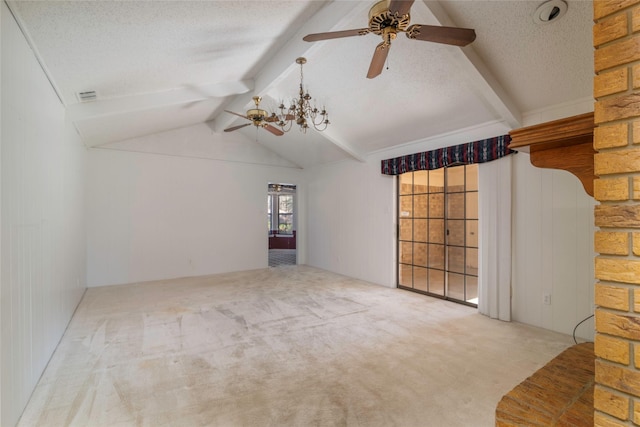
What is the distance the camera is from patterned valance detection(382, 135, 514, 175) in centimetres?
357

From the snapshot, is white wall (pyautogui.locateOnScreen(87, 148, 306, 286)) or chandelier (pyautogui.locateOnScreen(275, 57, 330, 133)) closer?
chandelier (pyautogui.locateOnScreen(275, 57, 330, 133))

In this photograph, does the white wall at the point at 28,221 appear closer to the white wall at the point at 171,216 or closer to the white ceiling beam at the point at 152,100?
the white ceiling beam at the point at 152,100

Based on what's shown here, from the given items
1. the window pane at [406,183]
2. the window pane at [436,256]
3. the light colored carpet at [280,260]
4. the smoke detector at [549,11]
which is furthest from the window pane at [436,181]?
the light colored carpet at [280,260]

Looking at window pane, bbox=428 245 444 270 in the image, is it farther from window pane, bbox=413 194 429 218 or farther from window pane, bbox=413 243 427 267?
window pane, bbox=413 194 429 218

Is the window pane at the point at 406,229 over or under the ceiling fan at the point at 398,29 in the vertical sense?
under

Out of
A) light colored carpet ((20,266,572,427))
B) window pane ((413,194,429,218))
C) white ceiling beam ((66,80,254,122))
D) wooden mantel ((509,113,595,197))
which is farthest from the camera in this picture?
window pane ((413,194,429,218))

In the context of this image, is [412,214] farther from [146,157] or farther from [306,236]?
[146,157]

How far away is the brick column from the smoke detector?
1.86 m

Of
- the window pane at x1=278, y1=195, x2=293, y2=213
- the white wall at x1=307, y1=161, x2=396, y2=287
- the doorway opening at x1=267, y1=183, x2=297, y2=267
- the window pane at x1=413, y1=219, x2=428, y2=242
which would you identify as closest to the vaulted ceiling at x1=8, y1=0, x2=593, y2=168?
the white wall at x1=307, y1=161, x2=396, y2=287

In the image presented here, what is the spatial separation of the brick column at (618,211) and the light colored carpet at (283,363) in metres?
1.35

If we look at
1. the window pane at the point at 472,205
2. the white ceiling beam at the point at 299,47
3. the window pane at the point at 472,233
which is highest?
the white ceiling beam at the point at 299,47

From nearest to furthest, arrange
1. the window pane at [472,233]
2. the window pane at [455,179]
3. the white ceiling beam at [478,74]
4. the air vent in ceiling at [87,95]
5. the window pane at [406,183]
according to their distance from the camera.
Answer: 1. the white ceiling beam at [478,74]
2. the air vent in ceiling at [87,95]
3. the window pane at [472,233]
4. the window pane at [455,179]
5. the window pane at [406,183]

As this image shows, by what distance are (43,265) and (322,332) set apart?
2604 millimetres

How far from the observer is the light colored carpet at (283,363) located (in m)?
1.93
